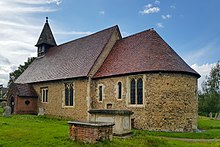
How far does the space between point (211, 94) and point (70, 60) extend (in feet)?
101

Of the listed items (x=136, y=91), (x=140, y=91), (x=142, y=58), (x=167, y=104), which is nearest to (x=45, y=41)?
(x=142, y=58)

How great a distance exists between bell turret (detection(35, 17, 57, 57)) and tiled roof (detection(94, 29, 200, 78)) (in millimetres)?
14818

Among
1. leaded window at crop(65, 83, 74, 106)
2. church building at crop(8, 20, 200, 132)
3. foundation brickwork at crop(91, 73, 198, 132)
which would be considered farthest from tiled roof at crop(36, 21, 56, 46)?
foundation brickwork at crop(91, 73, 198, 132)

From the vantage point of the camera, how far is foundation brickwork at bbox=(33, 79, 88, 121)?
24.4 metres

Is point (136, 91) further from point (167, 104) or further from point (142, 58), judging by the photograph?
point (142, 58)

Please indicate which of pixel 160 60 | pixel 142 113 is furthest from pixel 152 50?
pixel 142 113

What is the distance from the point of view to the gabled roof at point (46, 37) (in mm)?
37506

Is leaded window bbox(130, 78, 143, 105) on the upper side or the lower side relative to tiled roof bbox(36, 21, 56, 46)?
lower

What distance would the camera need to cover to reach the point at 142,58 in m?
21.4

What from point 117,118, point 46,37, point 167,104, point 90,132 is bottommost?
point 90,132

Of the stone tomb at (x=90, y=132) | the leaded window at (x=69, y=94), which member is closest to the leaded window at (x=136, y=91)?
the leaded window at (x=69, y=94)

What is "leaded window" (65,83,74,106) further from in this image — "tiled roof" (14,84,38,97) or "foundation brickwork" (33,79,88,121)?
"tiled roof" (14,84,38,97)

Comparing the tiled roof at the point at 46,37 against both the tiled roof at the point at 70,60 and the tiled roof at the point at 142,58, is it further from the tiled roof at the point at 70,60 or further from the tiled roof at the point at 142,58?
the tiled roof at the point at 142,58

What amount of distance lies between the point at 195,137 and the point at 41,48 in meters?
27.5
